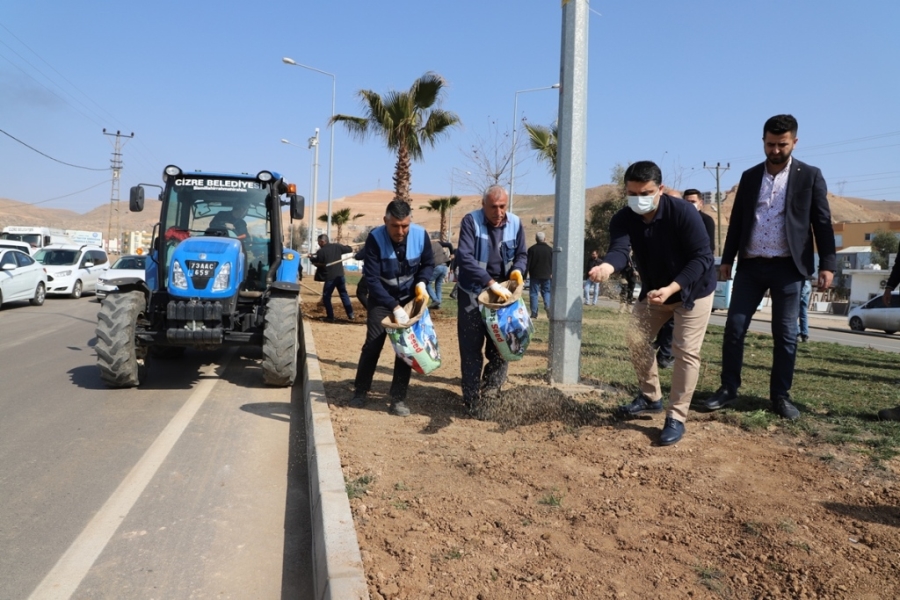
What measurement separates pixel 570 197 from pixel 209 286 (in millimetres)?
3991

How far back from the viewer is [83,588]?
3.28m

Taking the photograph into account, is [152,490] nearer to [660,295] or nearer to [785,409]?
[660,295]

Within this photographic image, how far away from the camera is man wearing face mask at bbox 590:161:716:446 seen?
15.2 feet

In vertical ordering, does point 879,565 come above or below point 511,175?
below

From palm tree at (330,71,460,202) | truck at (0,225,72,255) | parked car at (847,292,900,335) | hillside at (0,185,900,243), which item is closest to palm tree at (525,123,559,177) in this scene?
palm tree at (330,71,460,202)

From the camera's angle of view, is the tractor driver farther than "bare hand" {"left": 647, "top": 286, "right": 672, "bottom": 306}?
Yes

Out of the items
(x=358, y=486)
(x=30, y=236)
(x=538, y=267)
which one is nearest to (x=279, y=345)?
(x=358, y=486)

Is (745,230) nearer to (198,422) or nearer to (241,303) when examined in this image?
(198,422)

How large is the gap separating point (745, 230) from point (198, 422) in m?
4.95

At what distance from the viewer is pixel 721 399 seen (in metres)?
5.39

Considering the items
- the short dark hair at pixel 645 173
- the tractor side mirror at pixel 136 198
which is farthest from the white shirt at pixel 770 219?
the tractor side mirror at pixel 136 198

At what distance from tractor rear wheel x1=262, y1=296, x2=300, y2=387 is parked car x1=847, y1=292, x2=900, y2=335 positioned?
19.5 m

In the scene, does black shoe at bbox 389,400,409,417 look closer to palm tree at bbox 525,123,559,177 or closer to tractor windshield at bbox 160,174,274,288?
tractor windshield at bbox 160,174,274,288

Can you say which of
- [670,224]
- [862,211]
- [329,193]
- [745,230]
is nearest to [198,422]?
[670,224]
